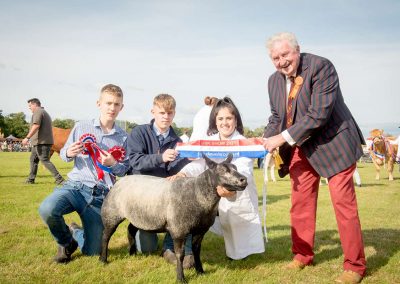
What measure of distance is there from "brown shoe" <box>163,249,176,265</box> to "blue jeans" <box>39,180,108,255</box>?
0.99m

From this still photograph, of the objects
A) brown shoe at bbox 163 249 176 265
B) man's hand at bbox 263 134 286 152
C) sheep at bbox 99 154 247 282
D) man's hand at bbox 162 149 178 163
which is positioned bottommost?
brown shoe at bbox 163 249 176 265

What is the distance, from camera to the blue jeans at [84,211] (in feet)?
15.5

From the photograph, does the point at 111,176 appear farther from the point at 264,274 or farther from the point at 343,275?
the point at 343,275

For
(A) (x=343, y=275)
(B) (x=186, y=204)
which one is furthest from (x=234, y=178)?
(A) (x=343, y=275)

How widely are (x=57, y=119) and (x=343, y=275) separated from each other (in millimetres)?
165638

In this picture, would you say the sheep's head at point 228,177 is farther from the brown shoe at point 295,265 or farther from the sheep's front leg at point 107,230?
the brown shoe at point 295,265

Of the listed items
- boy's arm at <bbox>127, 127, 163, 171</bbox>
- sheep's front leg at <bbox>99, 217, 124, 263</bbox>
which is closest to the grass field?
sheep's front leg at <bbox>99, 217, 124, 263</bbox>

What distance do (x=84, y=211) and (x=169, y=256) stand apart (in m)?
1.41

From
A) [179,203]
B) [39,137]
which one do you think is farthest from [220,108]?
[39,137]

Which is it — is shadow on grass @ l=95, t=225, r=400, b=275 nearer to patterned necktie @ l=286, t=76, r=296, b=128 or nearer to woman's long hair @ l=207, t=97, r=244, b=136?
woman's long hair @ l=207, t=97, r=244, b=136

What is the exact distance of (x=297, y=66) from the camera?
439cm

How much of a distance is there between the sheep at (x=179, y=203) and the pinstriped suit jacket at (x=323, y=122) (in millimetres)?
1140

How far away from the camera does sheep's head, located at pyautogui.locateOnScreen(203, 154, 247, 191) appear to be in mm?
3676

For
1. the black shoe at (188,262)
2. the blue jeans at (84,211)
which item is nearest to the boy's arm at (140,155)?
the blue jeans at (84,211)
